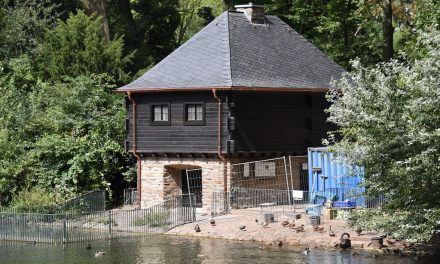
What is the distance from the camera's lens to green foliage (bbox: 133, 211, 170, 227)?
3488 centimetres

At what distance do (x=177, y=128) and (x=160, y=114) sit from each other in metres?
1.15

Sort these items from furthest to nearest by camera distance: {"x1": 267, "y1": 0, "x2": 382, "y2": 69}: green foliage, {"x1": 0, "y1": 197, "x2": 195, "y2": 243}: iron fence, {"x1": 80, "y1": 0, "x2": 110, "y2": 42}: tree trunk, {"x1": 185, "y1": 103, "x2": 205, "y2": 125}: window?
{"x1": 80, "y1": 0, "x2": 110, "y2": 42}: tree trunk
{"x1": 267, "y1": 0, "x2": 382, "y2": 69}: green foliage
{"x1": 185, "y1": 103, "x2": 205, "y2": 125}: window
{"x1": 0, "y1": 197, "x2": 195, "y2": 243}: iron fence

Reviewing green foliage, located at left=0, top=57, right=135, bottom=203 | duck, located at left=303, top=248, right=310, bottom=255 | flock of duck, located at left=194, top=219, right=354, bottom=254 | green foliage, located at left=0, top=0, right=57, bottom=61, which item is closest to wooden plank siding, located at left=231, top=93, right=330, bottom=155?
flock of duck, located at left=194, top=219, right=354, bottom=254

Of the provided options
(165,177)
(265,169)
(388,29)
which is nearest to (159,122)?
(165,177)

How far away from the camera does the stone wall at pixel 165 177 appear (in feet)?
125

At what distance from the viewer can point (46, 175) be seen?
39.3 meters

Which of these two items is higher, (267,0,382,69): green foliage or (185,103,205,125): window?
(267,0,382,69): green foliage

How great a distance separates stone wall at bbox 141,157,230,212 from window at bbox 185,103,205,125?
1532mm

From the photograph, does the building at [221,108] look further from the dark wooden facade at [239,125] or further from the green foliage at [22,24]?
the green foliage at [22,24]

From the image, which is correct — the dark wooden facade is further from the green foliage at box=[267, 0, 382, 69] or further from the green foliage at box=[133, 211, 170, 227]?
the green foliage at box=[267, 0, 382, 69]

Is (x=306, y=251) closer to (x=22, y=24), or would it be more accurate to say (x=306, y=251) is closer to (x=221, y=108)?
(x=221, y=108)

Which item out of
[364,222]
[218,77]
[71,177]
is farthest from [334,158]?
[71,177]

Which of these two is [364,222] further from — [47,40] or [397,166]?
[47,40]

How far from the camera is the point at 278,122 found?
3925 centimetres
